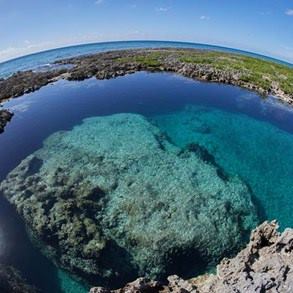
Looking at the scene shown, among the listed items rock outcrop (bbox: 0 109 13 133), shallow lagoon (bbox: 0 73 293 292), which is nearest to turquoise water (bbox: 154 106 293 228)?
shallow lagoon (bbox: 0 73 293 292)

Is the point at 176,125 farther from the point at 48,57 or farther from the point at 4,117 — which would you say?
the point at 48,57

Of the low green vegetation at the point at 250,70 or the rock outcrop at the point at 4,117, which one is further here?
the low green vegetation at the point at 250,70

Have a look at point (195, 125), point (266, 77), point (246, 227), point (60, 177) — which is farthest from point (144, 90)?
point (246, 227)

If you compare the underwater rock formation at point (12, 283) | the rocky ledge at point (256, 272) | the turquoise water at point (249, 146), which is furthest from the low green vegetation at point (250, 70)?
the underwater rock formation at point (12, 283)

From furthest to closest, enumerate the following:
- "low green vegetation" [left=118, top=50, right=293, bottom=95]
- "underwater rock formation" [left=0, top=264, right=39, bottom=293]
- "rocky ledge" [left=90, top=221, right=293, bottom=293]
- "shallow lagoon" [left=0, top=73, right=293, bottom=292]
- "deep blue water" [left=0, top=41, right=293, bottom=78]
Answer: "deep blue water" [left=0, top=41, right=293, bottom=78], "low green vegetation" [left=118, top=50, right=293, bottom=95], "shallow lagoon" [left=0, top=73, right=293, bottom=292], "underwater rock formation" [left=0, top=264, right=39, bottom=293], "rocky ledge" [left=90, top=221, right=293, bottom=293]

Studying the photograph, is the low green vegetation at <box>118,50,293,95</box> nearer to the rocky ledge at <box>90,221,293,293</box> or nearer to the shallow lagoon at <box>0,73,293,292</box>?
the shallow lagoon at <box>0,73,293,292</box>

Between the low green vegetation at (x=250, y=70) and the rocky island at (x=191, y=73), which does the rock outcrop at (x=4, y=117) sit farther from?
the low green vegetation at (x=250, y=70)

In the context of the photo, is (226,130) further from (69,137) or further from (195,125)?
(69,137)
